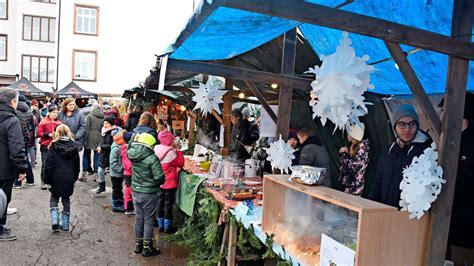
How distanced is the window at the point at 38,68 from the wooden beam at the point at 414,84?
29.0 meters

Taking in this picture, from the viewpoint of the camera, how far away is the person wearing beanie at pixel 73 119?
27.0 ft

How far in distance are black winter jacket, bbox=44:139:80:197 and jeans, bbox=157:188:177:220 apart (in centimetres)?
131

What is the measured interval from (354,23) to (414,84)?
0.52m

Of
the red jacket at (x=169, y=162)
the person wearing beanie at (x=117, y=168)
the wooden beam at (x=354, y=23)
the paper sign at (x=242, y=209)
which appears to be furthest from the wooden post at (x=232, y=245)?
the person wearing beanie at (x=117, y=168)

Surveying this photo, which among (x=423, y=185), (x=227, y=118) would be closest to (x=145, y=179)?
(x=227, y=118)

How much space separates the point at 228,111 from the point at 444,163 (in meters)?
4.86

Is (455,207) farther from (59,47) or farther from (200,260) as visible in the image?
(59,47)

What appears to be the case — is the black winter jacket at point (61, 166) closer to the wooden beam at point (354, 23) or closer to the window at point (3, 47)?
the wooden beam at point (354, 23)

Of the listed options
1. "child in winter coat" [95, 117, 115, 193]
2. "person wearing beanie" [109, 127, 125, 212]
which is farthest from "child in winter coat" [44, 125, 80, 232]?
"child in winter coat" [95, 117, 115, 193]

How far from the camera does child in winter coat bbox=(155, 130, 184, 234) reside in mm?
5277

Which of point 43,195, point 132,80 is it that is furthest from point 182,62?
point 132,80

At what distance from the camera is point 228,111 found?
676cm

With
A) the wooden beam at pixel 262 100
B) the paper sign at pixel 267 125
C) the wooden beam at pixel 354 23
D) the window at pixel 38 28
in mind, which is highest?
the window at pixel 38 28

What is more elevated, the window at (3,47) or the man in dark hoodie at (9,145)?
the window at (3,47)
